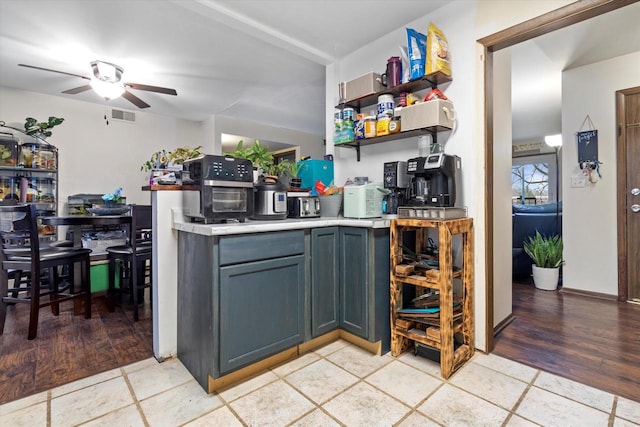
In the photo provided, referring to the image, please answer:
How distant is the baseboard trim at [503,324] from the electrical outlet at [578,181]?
1.76 metres

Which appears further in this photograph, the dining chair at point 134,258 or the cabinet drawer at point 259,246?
the dining chair at point 134,258

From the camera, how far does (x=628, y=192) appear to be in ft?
10.1

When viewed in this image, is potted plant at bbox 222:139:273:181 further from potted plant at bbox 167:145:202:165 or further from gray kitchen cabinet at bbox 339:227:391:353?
gray kitchen cabinet at bbox 339:227:391:353

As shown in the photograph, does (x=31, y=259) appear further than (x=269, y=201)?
Yes

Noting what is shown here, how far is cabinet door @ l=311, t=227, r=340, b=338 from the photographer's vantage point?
207 cm

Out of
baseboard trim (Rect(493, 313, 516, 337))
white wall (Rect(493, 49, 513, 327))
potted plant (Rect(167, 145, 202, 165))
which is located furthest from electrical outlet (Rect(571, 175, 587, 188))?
potted plant (Rect(167, 145, 202, 165))

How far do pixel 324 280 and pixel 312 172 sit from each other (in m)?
1.07

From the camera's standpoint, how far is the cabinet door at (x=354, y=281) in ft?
6.72

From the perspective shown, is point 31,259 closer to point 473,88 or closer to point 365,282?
point 365,282

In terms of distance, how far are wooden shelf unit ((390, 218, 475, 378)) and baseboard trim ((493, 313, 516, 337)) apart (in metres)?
0.41

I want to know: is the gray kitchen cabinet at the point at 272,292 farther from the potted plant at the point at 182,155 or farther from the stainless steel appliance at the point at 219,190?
the potted plant at the point at 182,155

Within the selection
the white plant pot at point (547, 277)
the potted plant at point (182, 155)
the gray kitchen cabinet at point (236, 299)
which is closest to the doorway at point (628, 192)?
the white plant pot at point (547, 277)

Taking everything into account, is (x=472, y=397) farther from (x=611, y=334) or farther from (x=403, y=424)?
(x=611, y=334)

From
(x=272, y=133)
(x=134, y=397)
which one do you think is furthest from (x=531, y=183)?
(x=134, y=397)
